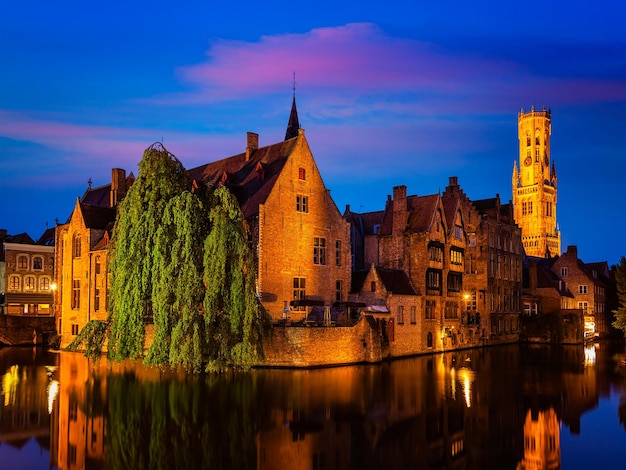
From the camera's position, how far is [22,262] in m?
65.4

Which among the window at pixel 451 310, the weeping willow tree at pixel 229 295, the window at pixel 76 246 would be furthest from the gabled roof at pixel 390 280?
the window at pixel 76 246

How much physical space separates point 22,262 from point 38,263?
1.59 m

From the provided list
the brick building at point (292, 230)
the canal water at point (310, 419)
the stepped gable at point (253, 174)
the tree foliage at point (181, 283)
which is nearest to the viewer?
the canal water at point (310, 419)

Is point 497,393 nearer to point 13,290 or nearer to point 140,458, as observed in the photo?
point 140,458

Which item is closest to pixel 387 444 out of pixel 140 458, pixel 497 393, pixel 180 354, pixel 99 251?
pixel 140 458

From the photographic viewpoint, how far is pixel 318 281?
154 ft

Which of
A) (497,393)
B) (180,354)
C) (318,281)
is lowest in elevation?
(497,393)

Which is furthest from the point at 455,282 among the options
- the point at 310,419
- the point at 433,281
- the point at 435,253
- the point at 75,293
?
the point at 310,419

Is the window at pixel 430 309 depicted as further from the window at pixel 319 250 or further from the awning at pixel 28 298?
the awning at pixel 28 298

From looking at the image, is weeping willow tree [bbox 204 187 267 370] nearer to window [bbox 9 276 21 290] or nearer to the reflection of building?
the reflection of building

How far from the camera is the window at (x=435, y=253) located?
51.2 m

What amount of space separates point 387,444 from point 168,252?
663 inches

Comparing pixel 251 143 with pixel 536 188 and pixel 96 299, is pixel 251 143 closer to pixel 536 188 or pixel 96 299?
pixel 96 299

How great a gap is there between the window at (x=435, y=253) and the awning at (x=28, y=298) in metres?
40.0
